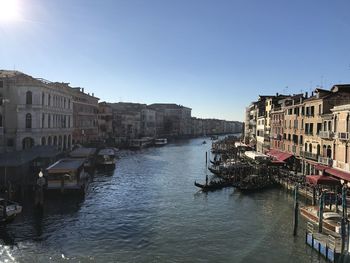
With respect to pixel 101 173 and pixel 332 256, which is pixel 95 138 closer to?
pixel 101 173

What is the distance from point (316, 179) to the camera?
3247 centimetres

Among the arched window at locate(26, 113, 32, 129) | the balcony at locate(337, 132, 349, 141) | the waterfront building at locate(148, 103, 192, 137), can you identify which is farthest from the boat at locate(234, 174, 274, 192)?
the waterfront building at locate(148, 103, 192, 137)

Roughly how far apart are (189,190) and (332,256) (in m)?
22.0

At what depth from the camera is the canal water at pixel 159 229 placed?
22141 millimetres

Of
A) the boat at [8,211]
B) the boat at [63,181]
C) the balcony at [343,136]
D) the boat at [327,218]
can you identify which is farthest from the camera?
the boat at [63,181]

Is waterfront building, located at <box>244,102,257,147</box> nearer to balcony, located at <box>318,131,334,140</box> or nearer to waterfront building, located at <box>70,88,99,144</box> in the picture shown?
waterfront building, located at <box>70,88,99,144</box>

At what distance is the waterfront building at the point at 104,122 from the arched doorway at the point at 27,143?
4454 cm

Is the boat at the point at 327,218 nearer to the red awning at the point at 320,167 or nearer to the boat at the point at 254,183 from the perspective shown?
the red awning at the point at 320,167

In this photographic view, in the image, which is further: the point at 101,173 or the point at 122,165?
the point at 122,165


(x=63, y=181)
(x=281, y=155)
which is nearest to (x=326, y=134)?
(x=281, y=155)

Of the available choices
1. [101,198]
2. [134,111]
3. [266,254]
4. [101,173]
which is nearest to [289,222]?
[266,254]

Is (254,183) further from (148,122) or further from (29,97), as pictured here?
(148,122)

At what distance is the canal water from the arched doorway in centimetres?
1383

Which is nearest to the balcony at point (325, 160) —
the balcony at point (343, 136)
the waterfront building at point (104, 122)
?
the balcony at point (343, 136)
